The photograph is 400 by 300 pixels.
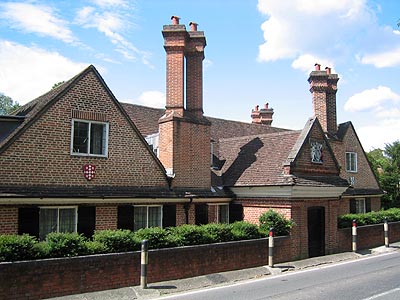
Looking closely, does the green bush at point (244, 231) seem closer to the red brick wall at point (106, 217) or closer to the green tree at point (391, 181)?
the red brick wall at point (106, 217)

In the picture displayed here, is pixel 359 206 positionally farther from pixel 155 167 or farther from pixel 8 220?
pixel 8 220

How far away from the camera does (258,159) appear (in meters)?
19.3

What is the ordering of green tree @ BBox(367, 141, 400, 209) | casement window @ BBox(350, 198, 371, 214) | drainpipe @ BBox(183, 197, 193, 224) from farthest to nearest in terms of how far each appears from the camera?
1. green tree @ BBox(367, 141, 400, 209)
2. casement window @ BBox(350, 198, 371, 214)
3. drainpipe @ BBox(183, 197, 193, 224)

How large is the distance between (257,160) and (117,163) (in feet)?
23.9

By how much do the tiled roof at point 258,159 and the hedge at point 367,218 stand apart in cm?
504

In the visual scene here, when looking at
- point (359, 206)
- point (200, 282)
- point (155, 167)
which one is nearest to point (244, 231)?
point (200, 282)

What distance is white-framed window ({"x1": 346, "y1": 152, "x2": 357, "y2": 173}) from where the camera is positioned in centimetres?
2723

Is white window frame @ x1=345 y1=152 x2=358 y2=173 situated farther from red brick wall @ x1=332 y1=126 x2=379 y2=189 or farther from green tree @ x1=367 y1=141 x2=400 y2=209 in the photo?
green tree @ x1=367 y1=141 x2=400 y2=209

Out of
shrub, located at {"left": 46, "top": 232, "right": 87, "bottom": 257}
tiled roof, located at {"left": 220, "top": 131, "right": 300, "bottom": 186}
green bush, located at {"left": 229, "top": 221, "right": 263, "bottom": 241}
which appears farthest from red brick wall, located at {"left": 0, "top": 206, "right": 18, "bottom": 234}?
tiled roof, located at {"left": 220, "top": 131, "right": 300, "bottom": 186}

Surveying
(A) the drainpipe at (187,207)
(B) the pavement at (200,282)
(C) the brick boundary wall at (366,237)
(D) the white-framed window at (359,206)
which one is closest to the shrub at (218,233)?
(B) the pavement at (200,282)

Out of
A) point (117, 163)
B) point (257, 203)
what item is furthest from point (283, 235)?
point (117, 163)

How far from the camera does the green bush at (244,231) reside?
14445mm

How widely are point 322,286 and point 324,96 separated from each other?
16688 millimetres

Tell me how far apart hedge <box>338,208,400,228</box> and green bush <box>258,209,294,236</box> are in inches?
207
